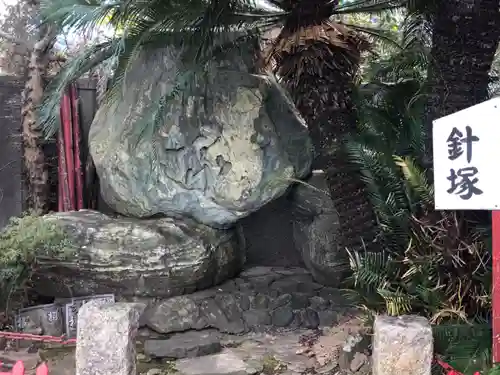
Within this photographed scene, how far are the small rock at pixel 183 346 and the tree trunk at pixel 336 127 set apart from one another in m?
1.48

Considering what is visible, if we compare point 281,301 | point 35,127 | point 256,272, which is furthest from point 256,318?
point 35,127

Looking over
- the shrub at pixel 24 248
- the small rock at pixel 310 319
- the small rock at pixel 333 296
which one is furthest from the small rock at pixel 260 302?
the shrub at pixel 24 248

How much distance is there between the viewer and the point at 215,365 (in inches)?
176

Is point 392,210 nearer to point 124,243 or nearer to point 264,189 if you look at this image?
point 264,189

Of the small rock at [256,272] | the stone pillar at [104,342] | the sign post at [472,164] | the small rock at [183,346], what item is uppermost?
the sign post at [472,164]

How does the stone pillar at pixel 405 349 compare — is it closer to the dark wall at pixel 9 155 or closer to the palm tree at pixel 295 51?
the palm tree at pixel 295 51

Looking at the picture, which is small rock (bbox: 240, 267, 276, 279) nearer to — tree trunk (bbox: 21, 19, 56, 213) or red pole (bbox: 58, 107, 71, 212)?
red pole (bbox: 58, 107, 71, 212)

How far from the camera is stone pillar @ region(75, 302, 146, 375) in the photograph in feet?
10.2

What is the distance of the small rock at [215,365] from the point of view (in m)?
4.33

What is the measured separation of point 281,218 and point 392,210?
2810 mm

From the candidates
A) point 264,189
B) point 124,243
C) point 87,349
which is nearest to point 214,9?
point 264,189

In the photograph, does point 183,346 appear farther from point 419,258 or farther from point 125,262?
point 419,258

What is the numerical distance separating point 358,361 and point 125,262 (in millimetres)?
2484

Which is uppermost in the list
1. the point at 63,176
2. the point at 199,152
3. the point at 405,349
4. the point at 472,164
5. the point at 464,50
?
the point at 464,50
